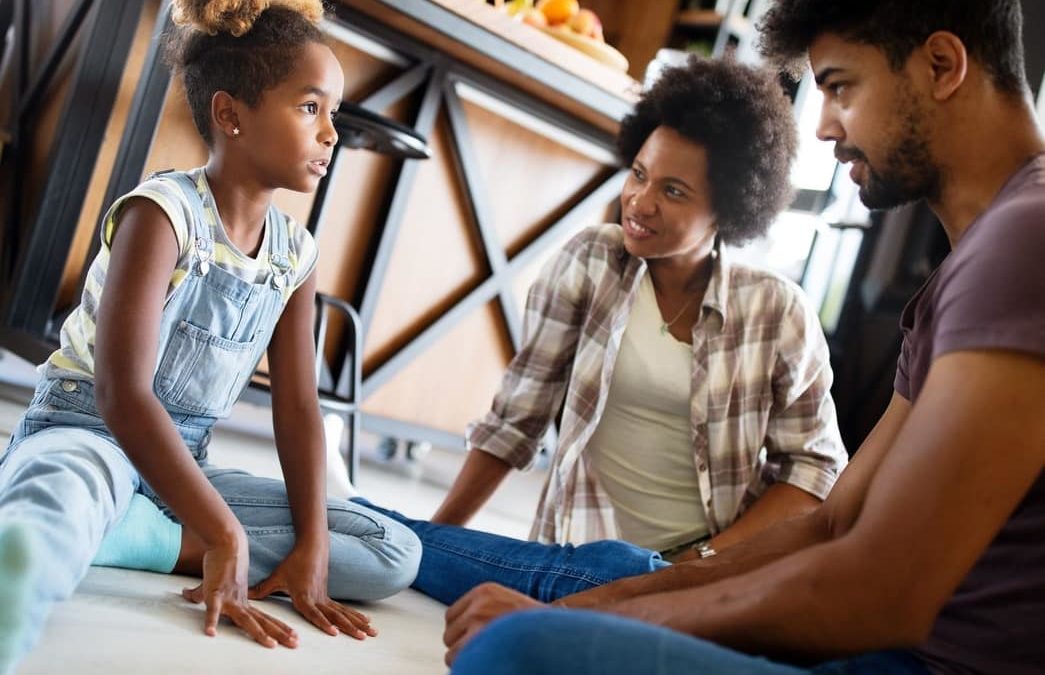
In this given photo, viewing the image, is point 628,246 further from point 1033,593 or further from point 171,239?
point 1033,593

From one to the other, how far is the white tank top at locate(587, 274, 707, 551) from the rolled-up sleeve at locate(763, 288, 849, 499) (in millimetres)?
156

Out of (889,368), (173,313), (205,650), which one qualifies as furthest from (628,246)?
(889,368)

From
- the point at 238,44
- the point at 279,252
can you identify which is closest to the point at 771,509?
the point at 279,252

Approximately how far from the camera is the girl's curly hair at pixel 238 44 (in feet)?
5.33

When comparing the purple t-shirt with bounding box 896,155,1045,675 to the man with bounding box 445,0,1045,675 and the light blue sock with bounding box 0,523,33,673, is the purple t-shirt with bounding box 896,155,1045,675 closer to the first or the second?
the man with bounding box 445,0,1045,675

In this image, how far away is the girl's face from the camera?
1587mm

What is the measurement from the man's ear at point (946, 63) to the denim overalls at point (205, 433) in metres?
0.90

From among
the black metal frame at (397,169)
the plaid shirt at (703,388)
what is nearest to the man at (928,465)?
the plaid shirt at (703,388)

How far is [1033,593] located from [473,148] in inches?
105

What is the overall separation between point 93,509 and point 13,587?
0.75ft

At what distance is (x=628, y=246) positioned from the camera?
6.53ft

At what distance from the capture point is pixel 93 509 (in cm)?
121

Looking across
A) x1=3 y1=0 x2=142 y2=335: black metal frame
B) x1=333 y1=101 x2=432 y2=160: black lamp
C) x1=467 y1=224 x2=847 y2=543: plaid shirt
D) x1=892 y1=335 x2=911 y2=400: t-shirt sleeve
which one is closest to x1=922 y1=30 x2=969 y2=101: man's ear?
x1=892 y1=335 x2=911 y2=400: t-shirt sleeve

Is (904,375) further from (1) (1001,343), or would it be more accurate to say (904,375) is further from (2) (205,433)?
(2) (205,433)
